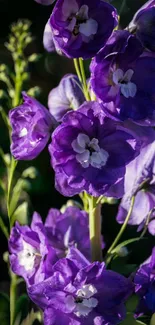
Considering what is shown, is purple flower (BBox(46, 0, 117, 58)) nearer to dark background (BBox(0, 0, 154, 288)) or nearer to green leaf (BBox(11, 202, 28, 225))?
green leaf (BBox(11, 202, 28, 225))

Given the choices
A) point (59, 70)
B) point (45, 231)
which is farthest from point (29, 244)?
point (59, 70)

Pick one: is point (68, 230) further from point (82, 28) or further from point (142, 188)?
point (82, 28)

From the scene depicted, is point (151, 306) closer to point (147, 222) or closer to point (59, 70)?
point (147, 222)

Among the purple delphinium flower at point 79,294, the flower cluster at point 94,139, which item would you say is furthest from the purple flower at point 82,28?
the purple delphinium flower at point 79,294

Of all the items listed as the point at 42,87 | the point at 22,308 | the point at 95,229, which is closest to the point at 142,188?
the point at 95,229

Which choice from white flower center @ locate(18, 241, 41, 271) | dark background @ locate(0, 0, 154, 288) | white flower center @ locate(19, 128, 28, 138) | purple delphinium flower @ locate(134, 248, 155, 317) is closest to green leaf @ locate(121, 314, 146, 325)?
purple delphinium flower @ locate(134, 248, 155, 317)
